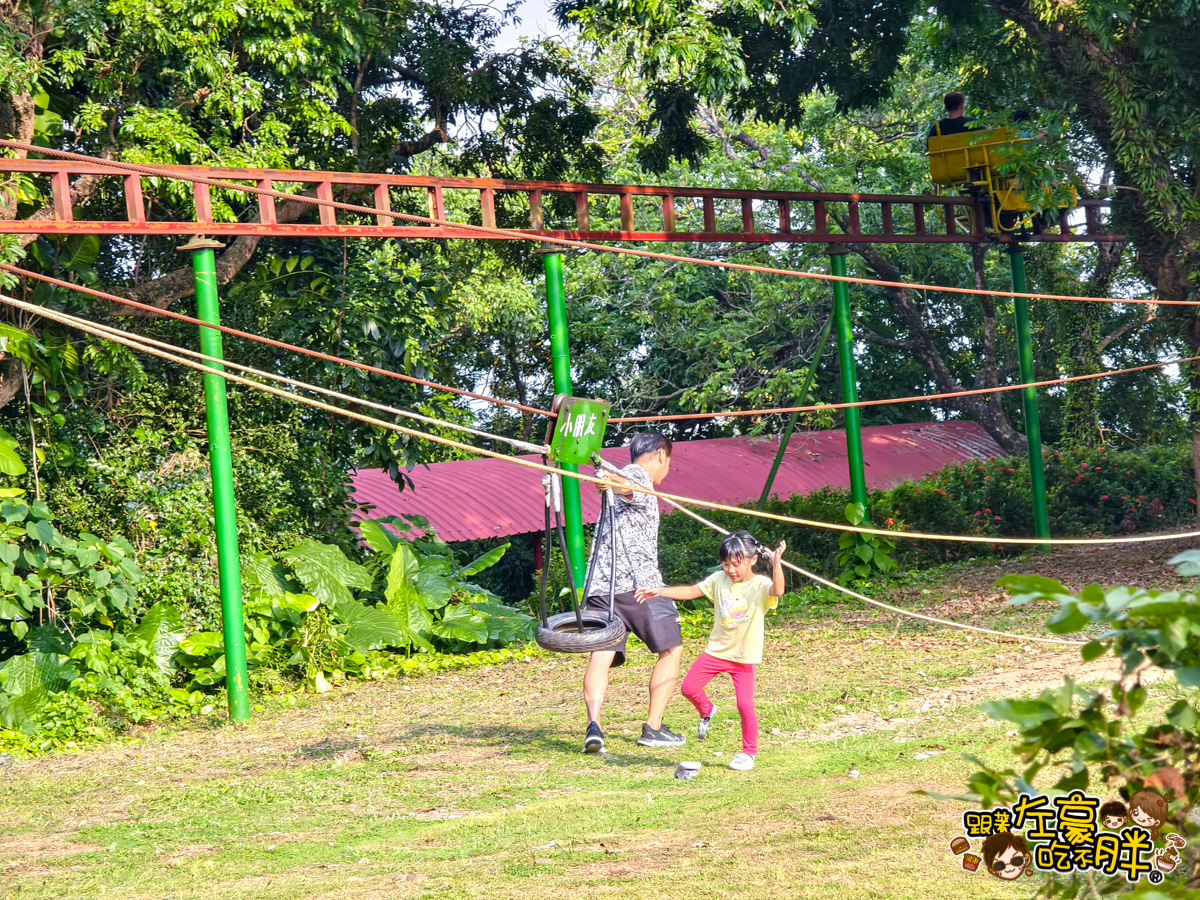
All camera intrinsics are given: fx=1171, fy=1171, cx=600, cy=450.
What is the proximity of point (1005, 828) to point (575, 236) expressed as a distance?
8392 millimetres

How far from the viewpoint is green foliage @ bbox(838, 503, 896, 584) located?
12378 mm

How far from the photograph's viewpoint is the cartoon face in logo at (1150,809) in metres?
2.07

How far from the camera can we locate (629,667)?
9.37 m

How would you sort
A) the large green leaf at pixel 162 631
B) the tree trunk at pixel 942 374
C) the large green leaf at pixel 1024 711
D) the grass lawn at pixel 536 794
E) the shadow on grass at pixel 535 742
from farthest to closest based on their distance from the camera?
the tree trunk at pixel 942 374, the large green leaf at pixel 162 631, the shadow on grass at pixel 535 742, the grass lawn at pixel 536 794, the large green leaf at pixel 1024 711

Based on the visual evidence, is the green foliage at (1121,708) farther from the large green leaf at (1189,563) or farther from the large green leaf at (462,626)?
the large green leaf at (462,626)

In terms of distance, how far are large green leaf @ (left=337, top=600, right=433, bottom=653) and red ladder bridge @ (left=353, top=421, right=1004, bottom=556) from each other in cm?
238

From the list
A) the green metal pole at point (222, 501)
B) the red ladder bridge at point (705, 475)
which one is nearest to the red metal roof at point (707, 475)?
the red ladder bridge at point (705, 475)

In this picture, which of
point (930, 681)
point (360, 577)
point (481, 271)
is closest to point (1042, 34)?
point (930, 681)

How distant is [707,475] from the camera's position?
18.2 metres

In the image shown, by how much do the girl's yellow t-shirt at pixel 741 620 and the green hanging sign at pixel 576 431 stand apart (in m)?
0.89

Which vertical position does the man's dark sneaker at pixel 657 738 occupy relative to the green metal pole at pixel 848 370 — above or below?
below

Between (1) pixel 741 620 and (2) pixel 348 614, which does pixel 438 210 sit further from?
(1) pixel 741 620

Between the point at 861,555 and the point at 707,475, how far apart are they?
593 centimetres

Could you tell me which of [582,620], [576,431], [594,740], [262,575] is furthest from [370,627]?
[576,431]
